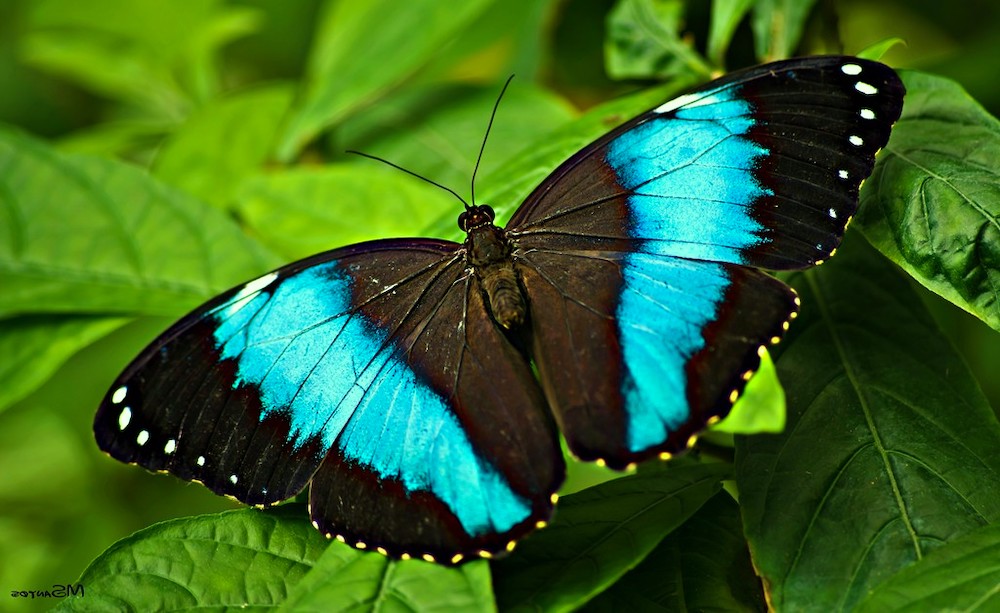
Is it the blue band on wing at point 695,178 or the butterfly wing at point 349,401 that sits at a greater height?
the blue band on wing at point 695,178

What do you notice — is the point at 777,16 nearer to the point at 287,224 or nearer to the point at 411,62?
the point at 411,62

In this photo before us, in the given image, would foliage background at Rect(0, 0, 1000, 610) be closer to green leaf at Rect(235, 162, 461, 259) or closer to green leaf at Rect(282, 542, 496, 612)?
green leaf at Rect(235, 162, 461, 259)

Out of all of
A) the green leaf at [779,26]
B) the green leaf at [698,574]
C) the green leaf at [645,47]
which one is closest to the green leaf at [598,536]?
the green leaf at [698,574]

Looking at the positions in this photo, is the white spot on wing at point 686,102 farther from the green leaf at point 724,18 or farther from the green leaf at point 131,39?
the green leaf at point 131,39

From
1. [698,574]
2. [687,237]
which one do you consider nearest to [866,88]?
[687,237]

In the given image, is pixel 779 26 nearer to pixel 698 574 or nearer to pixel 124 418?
pixel 698 574

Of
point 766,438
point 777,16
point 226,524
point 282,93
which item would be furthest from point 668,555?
point 282,93

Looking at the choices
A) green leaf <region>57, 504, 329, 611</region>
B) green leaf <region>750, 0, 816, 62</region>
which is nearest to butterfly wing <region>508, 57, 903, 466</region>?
green leaf <region>57, 504, 329, 611</region>
